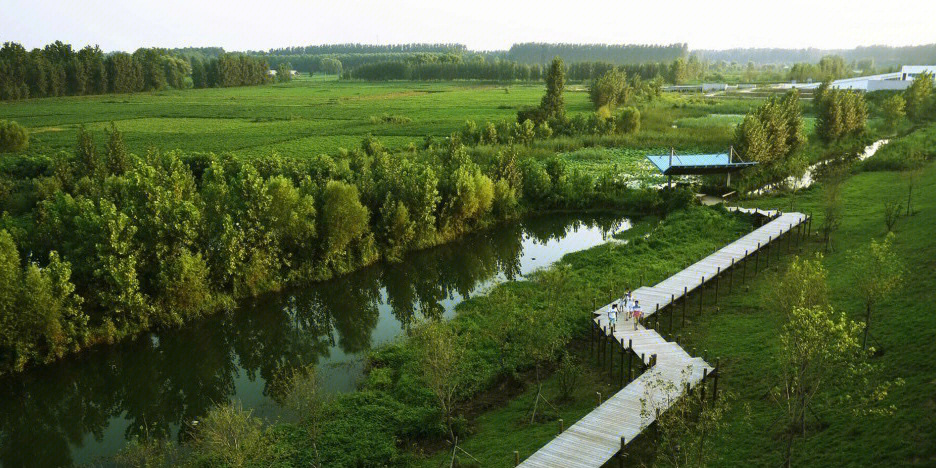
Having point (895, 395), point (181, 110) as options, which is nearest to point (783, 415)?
point (895, 395)

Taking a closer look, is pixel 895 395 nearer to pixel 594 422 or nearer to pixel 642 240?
pixel 594 422

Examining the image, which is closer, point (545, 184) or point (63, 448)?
point (63, 448)

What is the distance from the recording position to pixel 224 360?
3075cm

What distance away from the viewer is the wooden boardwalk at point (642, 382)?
18.3 metres

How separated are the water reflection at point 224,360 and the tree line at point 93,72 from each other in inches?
4169

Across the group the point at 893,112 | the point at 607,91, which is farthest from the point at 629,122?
the point at 893,112

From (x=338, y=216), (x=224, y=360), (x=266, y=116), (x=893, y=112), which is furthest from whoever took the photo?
(x=266, y=116)

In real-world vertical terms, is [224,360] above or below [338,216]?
below

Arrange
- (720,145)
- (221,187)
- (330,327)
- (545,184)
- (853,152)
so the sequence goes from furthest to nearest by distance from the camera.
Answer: (720,145) < (853,152) < (545,184) < (221,187) < (330,327)

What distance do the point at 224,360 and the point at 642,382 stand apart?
19878 millimetres

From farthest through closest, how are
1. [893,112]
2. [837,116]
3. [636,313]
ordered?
[893,112] → [837,116] → [636,313]

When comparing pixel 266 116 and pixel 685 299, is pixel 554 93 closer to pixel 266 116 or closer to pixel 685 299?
pixel 266 116

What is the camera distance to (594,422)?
19.7m

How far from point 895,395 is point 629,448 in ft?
25.7
